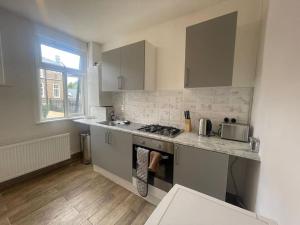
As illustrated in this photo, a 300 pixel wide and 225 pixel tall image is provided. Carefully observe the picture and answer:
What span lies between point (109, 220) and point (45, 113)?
2.11 metres

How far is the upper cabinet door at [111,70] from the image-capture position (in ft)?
7.50

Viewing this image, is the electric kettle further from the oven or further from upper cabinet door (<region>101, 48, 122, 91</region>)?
upper cabinet door (<region>101, 48, 122, 91</region>)

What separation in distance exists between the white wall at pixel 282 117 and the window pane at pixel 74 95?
10.2ft

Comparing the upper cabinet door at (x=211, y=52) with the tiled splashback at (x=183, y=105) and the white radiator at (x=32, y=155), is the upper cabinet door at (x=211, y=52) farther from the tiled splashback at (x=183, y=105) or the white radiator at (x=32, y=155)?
the white radiator at (x=32, y=155)

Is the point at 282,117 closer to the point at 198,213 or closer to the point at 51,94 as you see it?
the point at 198,213

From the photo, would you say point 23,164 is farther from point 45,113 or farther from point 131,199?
point 131,199

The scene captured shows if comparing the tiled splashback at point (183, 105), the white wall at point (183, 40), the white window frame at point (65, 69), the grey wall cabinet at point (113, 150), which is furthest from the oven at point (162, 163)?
the white window frame at point (65, 69)

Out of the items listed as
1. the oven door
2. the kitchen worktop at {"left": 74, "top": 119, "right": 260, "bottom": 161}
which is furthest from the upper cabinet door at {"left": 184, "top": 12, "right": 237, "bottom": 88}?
the oven door

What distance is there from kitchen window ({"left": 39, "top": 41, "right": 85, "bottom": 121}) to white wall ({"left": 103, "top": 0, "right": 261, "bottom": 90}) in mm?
927

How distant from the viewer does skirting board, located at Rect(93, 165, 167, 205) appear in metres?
1.76

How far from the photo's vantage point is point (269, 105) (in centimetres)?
101

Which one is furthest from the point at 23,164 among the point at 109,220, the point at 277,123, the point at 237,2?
the point at 237,2

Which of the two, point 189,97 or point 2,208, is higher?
point 189,97

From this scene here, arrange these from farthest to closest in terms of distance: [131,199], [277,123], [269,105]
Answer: [131,199]
[269,105]
[277,123]
